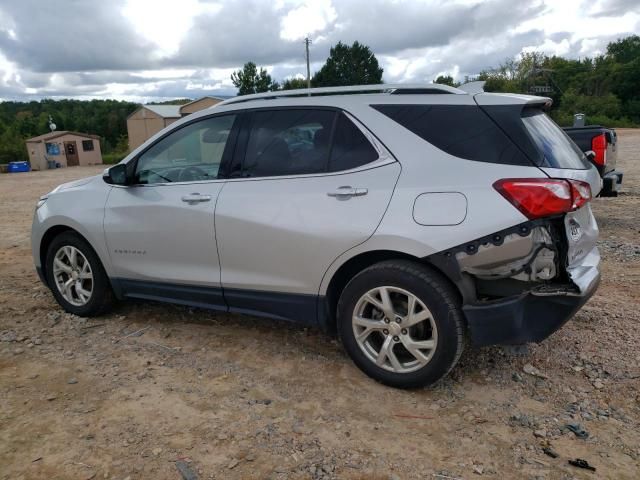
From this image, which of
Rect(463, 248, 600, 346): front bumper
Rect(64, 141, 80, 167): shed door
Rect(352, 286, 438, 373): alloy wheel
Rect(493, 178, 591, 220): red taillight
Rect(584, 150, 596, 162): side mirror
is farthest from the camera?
Rect(64, 141, 80, 167): shed door

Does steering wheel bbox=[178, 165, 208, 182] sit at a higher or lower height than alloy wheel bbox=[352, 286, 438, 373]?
higher

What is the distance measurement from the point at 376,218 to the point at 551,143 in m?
1.12

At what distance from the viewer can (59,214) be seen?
4.55 meters

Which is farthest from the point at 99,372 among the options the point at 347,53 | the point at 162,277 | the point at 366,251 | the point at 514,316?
the point at 347,53

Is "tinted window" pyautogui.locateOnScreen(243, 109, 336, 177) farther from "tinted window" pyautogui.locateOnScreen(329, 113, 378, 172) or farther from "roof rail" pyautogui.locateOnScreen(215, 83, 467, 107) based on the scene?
"roof rail" pyautogui.locateOnScreen(215, 83, 467, 107)

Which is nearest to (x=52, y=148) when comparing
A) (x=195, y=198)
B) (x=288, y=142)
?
(x=195, y=198)

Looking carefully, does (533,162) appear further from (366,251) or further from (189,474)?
(189,474)

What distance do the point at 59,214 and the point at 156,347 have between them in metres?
1.47

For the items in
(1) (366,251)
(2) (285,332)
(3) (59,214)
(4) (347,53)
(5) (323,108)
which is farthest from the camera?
(4) (347,53)

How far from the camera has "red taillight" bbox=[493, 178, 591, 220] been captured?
9.43 ft

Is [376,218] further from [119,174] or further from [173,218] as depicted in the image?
[119,174]

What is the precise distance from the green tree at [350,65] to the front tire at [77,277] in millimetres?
71328

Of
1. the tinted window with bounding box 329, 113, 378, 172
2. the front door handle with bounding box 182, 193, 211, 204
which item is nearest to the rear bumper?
the tinted window with bounding box 329, 113, 378, 172

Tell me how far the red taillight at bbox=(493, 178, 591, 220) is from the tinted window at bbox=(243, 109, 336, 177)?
1.15 m
